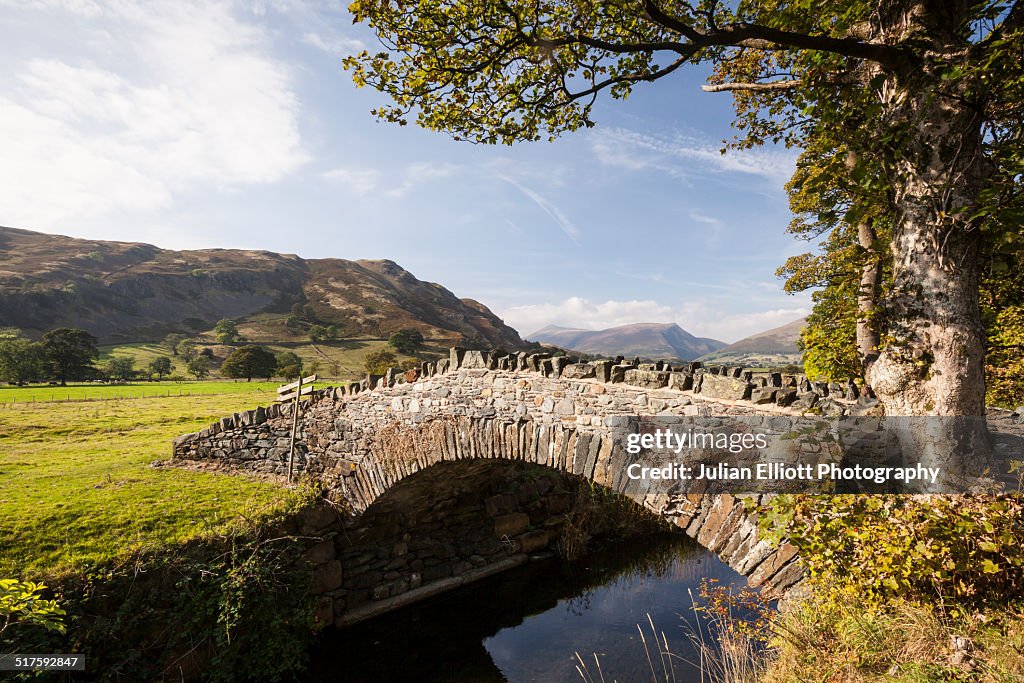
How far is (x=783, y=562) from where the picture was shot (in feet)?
16.1

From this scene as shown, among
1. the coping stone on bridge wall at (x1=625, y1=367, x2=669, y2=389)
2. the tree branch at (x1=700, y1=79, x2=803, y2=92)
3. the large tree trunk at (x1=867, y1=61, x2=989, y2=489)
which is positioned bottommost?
the coping stone on bridge wall at (x1=625, y1=367, x2=669, y2=389)

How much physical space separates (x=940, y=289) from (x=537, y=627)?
379 inches

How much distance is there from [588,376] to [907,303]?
12.2ft

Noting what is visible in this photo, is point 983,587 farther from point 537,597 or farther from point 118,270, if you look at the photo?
point 118,270

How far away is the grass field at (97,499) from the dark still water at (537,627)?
3.57 m

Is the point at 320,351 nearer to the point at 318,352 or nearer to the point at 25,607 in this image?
the point at 318,352

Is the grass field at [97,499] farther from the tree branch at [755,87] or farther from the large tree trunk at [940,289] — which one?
the tree branch at [755,87]

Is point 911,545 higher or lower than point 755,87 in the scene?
lower

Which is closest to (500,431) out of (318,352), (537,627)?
(537,627)

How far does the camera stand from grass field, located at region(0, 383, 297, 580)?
7422 mm

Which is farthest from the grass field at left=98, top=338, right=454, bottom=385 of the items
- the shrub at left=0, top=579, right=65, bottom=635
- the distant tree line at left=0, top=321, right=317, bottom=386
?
the shrub at left=0, top=579, right=65, bottom=635

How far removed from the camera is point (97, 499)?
364 inches

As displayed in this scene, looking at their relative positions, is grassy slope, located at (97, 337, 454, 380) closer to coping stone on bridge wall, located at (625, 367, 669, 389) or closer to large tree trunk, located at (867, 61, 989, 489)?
coping stone on bridge wall, located at (625, 367, 669, 389)

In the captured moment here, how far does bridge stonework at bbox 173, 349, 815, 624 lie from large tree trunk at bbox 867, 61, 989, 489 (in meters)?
0.68
